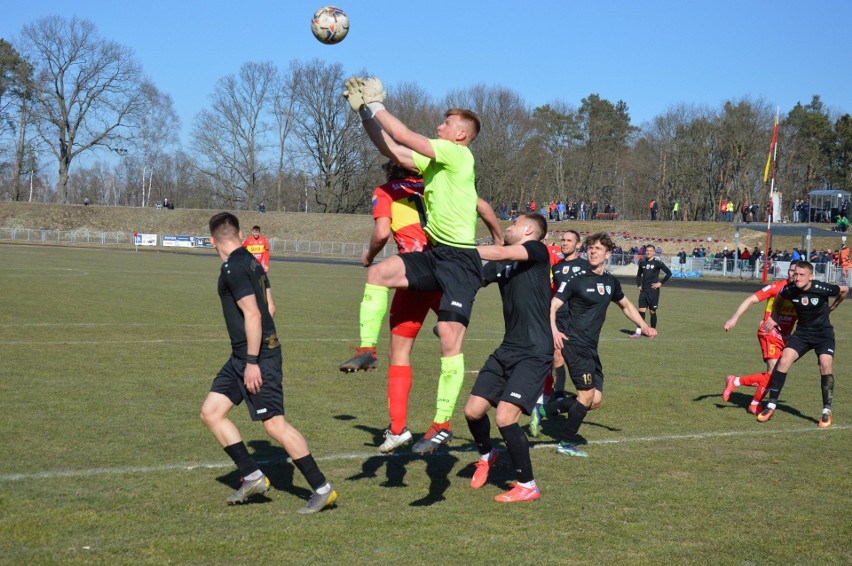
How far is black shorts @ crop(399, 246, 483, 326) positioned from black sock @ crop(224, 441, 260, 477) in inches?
68.3

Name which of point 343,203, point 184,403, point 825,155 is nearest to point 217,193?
point 343,203

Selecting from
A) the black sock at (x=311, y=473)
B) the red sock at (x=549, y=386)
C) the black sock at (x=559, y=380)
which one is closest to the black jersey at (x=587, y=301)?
the red sock at (x=549, y=386)

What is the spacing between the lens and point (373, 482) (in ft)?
24.2

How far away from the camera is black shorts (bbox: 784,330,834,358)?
38.1 feet

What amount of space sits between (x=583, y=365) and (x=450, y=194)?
11.4 ft

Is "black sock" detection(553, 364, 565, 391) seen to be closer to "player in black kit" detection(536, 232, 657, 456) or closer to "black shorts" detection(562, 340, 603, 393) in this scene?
"player in black kit" detection(536, 232, 657, 456)

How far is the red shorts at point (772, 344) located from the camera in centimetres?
1331

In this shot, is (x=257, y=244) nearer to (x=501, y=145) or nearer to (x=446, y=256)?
(x=446, y=256)

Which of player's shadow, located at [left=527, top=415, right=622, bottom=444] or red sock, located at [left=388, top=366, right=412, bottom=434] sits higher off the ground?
red sock, located at [left=388, top=366, right=412, bottom=434]

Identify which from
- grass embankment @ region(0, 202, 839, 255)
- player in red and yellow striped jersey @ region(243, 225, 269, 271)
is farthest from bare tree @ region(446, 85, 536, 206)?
player in red and yellow striped jersey @ region(243, 225, 269, 271)

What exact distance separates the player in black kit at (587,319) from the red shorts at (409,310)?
6.86 feet

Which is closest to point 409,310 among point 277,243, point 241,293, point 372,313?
point 372,313

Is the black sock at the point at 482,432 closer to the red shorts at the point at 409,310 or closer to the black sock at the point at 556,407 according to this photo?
the red shorts at the point at 409,310

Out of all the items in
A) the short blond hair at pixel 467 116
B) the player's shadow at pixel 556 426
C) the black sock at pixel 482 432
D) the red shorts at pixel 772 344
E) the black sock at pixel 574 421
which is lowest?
the player's shadow at pixel 556 426
